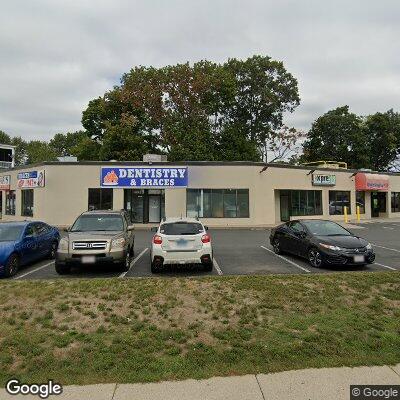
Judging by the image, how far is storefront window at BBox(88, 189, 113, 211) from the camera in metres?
26.8

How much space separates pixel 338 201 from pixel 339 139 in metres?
22.6

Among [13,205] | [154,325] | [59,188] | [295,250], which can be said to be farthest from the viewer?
[13,205]

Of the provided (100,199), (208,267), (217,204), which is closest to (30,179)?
(100,199)

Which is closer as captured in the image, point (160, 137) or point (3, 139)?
point (160, 137)

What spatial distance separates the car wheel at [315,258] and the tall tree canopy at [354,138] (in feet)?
143

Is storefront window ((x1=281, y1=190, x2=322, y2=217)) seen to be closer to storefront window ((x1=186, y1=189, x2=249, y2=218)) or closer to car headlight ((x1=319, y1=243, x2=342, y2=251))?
storefront window ((x1=186, y1=189, x2=249, y2=218))

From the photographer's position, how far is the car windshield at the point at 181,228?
1032 centimetres

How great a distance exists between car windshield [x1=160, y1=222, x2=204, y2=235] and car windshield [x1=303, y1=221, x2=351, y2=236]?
394 centimetres

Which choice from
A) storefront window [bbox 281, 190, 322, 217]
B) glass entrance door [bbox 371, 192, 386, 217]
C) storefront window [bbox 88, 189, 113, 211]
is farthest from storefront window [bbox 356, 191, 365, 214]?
storefront window [bbox 88, 189, 113, 211]

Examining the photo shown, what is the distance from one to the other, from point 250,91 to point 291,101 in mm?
5241

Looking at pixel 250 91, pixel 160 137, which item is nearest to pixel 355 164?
pixel 250 91

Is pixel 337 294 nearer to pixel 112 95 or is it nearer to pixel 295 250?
pixel 295 250

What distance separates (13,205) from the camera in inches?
1292

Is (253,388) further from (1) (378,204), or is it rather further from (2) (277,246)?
(1) (378,204)
